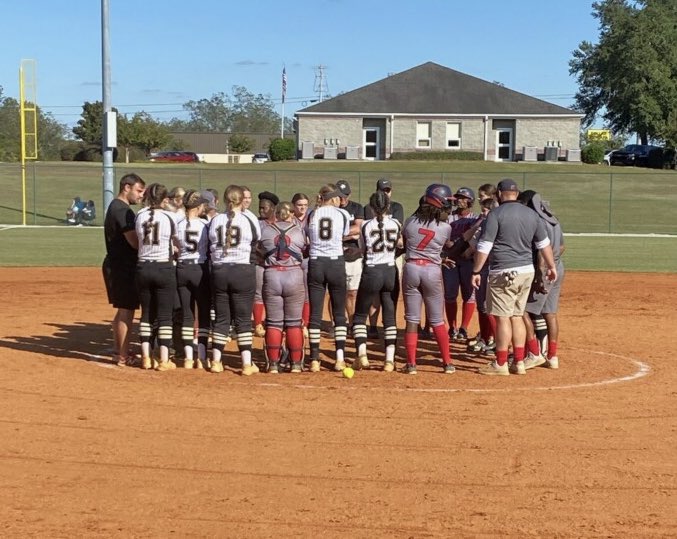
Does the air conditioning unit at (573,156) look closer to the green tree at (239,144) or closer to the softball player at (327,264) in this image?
the green tree at (239,144)

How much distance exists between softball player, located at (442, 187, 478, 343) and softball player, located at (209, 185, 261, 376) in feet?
8.71

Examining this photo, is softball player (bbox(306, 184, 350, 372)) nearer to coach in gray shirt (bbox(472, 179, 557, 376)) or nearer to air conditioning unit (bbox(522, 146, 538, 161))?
coach in gray shirt (bbox(472, 179, 557, 376))

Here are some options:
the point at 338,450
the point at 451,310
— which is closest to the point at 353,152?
the point at 451,310

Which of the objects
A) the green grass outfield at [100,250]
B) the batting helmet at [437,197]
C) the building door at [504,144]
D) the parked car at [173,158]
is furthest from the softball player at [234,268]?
the parked car at [173,158]

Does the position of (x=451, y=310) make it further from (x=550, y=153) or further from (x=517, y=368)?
(x=550, y=153)

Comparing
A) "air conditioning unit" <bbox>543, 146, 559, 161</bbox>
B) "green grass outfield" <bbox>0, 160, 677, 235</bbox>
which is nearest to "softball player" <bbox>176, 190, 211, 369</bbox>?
"green grass outfield" <bbox>0, 160, 677, 235</bbox>

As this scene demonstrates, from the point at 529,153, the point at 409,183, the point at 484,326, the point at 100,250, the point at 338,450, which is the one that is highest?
the point at 529,153

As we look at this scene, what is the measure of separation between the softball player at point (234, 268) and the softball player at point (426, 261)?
1706 millimetres

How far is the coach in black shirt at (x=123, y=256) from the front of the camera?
10.6m

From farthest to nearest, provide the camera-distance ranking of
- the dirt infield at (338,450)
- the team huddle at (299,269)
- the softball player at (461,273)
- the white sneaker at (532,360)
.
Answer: the softball player at (461,273), the white sneaker at (532,360), the team huddle at (299,269), the dirt infield at (338,450)

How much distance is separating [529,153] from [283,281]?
52028 millimetres

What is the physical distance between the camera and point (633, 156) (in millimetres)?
65875

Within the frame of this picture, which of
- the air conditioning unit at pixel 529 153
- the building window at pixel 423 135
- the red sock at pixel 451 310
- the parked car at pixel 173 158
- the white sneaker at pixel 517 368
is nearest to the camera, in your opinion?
the white sneaker at pixel 517 368

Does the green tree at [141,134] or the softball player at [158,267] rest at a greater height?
the green tree at [141,134]
